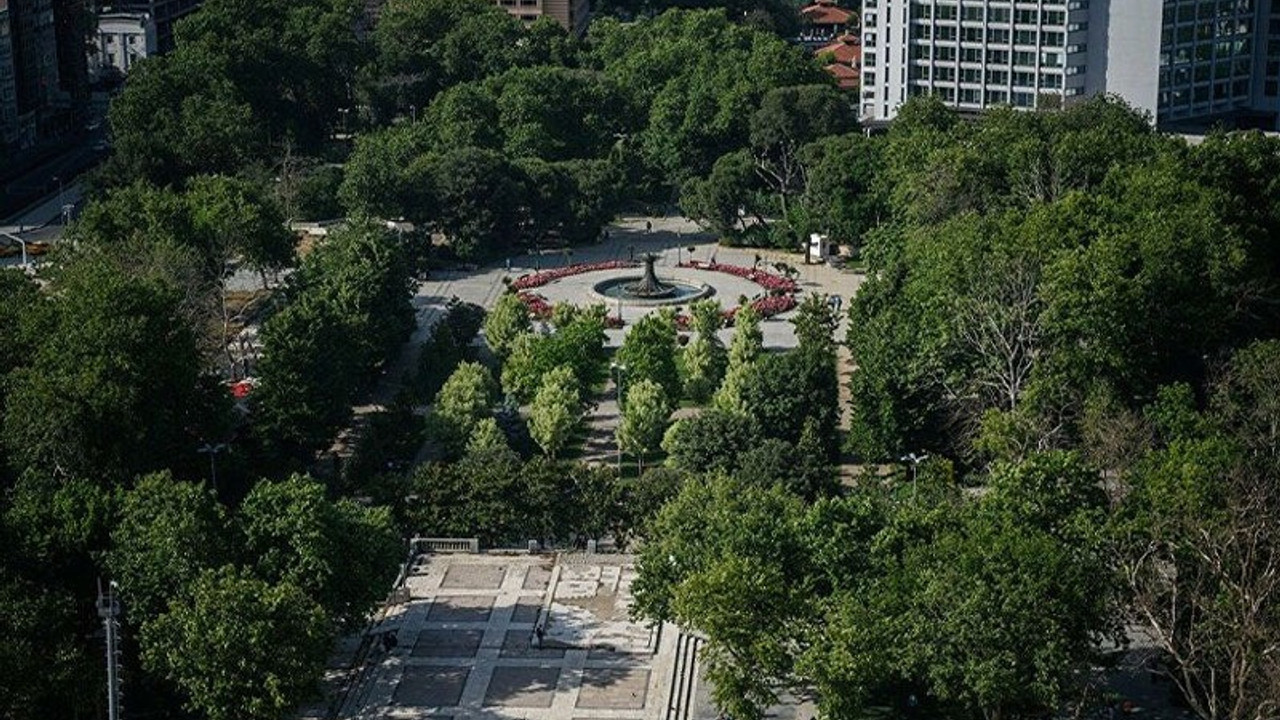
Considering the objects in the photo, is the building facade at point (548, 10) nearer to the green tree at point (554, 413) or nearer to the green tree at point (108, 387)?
the green tree at point (554, 413)

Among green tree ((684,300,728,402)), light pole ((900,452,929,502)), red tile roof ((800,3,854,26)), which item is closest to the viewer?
light pole ((900,452,929,502))

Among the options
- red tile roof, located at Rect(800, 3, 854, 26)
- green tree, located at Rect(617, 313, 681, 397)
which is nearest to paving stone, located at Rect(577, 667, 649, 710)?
green tree, located at Rect(617, 313, 681, 397)

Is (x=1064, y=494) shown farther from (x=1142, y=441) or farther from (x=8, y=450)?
(x=8, y=450)

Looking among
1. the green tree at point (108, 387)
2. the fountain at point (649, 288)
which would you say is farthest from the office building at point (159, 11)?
the green tree at point (108, 387)

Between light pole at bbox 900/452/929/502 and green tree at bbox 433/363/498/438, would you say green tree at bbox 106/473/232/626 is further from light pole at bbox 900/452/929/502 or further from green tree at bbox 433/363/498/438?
light pole at bbox 900/452/929/502

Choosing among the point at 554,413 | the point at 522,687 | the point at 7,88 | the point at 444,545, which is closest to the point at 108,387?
the point at 444,545

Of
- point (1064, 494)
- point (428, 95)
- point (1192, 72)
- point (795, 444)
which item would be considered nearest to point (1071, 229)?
point (795, 444)
